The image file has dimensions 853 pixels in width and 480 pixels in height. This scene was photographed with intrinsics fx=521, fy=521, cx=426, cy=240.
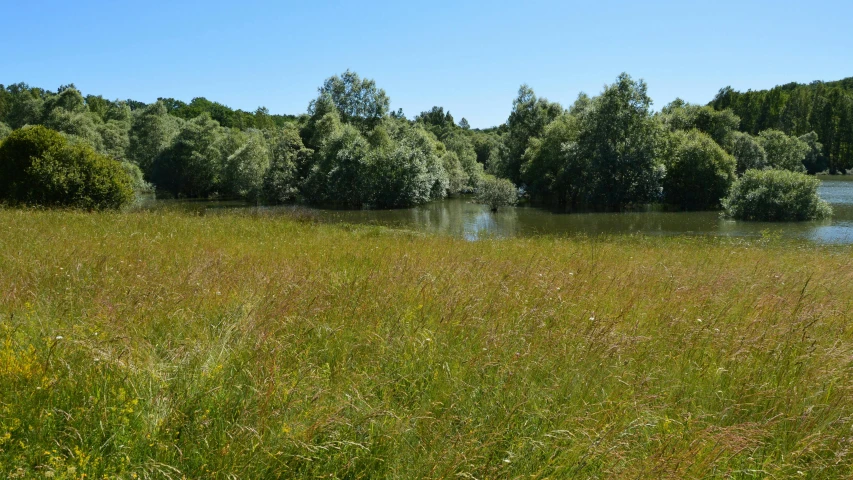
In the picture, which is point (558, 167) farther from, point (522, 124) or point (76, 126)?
point (76, 126)

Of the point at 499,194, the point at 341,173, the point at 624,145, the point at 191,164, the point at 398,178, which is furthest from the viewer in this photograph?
the point at 191,164

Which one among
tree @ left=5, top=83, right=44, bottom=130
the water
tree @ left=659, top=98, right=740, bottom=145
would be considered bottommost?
the water

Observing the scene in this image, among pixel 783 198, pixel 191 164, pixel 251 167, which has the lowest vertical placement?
pixel 783 198

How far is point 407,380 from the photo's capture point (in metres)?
3.41

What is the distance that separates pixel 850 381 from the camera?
3.39m

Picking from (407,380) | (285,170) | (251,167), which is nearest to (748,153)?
(285,170)

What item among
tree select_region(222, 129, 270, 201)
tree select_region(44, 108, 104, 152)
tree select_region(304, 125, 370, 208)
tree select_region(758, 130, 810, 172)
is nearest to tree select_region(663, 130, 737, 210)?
tree select_region(758, 130, 810, 172)

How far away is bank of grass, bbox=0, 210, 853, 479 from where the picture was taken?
2.59 meters

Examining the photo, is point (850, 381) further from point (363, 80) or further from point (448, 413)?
point (363, 80)

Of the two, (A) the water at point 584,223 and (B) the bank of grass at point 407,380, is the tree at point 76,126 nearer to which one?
(A) the water at point 584,223

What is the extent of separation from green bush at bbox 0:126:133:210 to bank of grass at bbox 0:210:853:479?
19787mm

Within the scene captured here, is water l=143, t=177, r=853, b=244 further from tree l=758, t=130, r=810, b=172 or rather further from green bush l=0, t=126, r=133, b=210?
tree l=758, t=130, r=810, b=172

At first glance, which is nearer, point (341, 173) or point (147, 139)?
point (341, 173)

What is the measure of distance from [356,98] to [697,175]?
1426 inches
